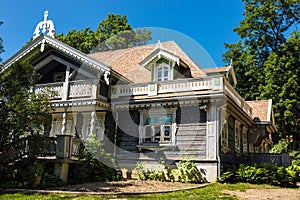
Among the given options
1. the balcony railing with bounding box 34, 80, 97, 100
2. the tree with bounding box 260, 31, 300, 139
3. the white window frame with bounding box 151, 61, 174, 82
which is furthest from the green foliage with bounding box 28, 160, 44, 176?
the tree with bounding box 260, 31, 300, 139

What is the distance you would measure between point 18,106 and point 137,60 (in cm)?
948

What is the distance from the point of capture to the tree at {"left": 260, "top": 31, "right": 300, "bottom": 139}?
27156 mm

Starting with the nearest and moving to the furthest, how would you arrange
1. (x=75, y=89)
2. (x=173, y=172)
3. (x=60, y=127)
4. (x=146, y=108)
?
(x=173, y=172) < (x=75, y=89) < (x=146, y=108) < (x=60, y=127)

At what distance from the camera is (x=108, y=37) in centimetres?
3438

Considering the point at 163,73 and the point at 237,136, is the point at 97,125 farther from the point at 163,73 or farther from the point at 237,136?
the point at 237,136

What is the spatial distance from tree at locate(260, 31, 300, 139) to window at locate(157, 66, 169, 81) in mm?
14713

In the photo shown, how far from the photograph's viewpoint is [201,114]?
47.7ft

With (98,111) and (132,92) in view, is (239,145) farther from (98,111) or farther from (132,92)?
(98,111)

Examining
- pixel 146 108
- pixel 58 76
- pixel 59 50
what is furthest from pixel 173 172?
pixel 58 76

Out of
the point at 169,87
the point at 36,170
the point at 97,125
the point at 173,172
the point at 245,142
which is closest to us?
the point at 36,170

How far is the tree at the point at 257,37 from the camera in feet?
102

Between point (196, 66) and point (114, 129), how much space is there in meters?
5.73

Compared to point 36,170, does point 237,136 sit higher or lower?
higher

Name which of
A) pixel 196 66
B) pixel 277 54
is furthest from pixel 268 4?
pixel 196 66
